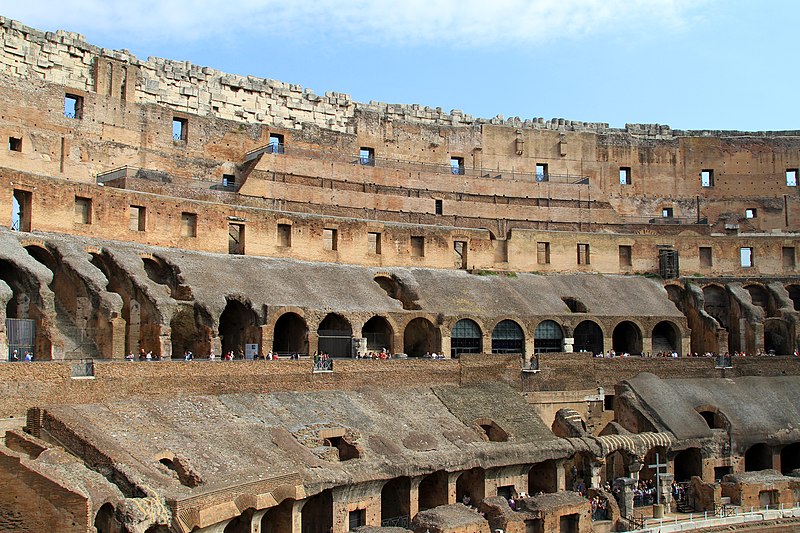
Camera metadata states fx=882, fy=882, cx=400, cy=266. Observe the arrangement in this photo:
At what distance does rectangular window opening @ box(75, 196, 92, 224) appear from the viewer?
34.4 meters

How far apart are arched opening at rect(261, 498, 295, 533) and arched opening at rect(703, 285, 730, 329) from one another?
3179 centimetres

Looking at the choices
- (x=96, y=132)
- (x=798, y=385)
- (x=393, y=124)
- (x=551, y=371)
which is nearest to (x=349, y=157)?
(x=393, y=124)

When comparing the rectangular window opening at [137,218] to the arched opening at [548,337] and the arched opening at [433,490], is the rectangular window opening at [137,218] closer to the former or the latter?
the arched opening at [433,490]

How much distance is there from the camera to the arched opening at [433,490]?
29.0 metres

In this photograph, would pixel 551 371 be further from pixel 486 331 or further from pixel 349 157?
pixel 349 157

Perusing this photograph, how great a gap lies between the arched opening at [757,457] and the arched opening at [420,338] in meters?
14.0

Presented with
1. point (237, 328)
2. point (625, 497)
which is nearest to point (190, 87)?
point (237, 328)

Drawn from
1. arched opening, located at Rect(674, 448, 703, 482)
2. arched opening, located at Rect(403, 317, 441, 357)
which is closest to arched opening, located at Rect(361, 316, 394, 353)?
arched opening, located at Rect(403, 317, 441, 357)

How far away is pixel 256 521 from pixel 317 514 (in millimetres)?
3430

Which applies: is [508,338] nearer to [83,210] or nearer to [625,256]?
[625,256]

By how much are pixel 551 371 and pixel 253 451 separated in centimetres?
1756

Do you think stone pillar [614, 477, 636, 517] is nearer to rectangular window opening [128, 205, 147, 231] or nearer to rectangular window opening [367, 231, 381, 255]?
rectangular window opening [367, 231, 381, 255]

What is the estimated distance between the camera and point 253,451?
25031mm

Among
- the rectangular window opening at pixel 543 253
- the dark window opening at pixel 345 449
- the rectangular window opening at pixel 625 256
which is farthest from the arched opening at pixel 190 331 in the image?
the rectangular window opening at pixel 625 256
